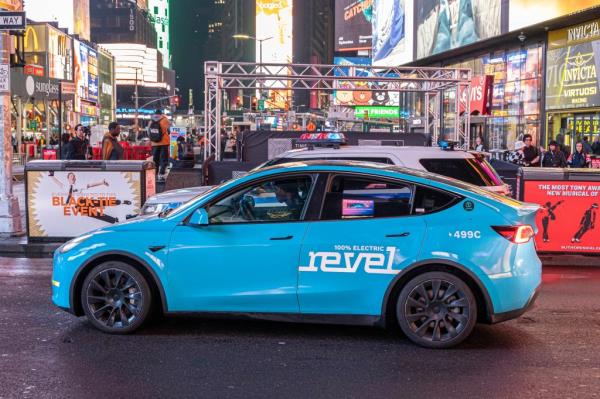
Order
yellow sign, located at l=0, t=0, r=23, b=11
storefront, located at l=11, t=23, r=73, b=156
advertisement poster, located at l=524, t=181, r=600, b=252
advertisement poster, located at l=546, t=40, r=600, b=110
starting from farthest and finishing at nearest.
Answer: storefront, located at l=11, t=23, r=73, b=156, advertisement poster, located at l=546, t=40, r=600, b=110, yellow sign, located at l=0, t=0, r=23, b=11, advertisement poster, located at l=524, t=181, r=600, b=252

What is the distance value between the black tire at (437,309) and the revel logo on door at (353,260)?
0.26m

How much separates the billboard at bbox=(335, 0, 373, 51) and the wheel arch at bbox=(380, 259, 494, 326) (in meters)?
82.8

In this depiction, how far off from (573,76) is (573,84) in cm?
35

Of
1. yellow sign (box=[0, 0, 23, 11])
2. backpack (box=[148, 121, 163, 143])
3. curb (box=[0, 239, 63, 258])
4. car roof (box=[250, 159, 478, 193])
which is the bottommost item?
curb (box=[0, 239, 63, 258])

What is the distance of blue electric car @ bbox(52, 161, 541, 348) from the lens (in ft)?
21.0

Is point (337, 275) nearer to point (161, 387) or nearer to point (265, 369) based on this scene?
point (265, 369)

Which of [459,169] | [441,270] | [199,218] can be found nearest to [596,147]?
[459,169]

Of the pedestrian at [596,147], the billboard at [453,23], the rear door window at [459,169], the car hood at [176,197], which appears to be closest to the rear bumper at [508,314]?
the rear door window at [459,169]

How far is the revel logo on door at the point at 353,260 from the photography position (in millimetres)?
6430

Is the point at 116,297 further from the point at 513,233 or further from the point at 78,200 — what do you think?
the point at 78,200

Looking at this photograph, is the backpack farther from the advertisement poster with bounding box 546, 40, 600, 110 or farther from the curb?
the advertisement poster with bounding box 546, 40, 600, 110

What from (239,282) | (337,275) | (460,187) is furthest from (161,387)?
(460,187)

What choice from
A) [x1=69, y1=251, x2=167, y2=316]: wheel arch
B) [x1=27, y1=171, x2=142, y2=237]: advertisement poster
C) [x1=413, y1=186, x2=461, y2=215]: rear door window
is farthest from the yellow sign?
[x1=413, y1=186, x2=461, y2=215]: rear door window

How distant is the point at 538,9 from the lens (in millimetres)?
30844
